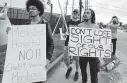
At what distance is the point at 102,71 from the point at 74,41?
3.30 m

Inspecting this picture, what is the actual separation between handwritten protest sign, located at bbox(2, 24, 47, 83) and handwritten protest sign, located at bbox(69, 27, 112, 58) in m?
1.59

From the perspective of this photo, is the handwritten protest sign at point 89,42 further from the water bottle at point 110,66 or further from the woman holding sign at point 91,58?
the water bottle at point 110,66

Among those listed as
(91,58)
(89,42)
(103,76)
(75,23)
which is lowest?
(103,76)

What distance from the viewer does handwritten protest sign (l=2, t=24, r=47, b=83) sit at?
3543 millimetres

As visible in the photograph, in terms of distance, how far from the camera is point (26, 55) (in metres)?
3.62

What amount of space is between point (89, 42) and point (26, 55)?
72.9 inches

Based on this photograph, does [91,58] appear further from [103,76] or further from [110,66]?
[110,66]

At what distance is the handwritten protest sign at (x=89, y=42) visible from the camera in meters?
5.12

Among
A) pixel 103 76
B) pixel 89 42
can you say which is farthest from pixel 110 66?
pixel 89 42

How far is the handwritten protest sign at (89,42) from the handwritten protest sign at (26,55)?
1.59 meters

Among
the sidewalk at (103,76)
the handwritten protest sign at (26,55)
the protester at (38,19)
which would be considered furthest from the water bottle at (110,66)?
the handwritten protest sign at (26,55)

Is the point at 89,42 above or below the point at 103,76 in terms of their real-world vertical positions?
above

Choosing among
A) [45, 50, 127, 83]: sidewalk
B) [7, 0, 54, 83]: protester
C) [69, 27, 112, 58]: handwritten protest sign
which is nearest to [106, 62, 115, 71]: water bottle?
[45, 50, 127, 83]: sidewalk

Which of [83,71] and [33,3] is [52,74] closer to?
[83,71]
